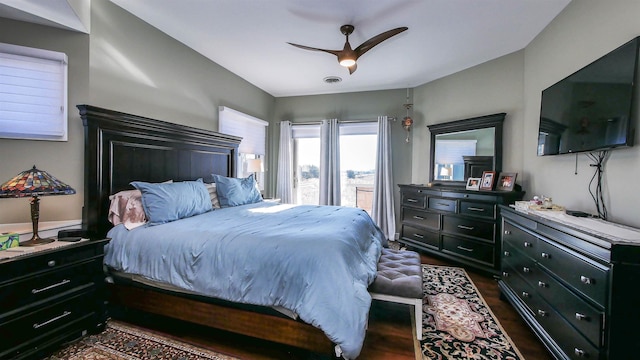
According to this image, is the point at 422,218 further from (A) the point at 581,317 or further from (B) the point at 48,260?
(B) the point at 48,260

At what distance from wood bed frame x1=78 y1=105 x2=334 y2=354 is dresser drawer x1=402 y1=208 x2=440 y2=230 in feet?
9.06

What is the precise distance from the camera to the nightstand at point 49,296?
1.61m

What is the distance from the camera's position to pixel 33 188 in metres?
1.74

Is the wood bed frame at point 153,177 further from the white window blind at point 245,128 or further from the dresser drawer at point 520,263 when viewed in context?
the dresser drawer at point 520,263

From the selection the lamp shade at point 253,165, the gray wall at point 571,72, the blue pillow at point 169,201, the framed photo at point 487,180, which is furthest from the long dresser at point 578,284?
the lamp shade at point 253,165

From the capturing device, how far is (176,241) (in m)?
2.02

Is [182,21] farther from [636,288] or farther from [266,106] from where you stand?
[636,288]

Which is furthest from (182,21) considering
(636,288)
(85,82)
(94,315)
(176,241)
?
(636,288)

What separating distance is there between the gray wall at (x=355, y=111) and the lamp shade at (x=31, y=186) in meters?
3.85

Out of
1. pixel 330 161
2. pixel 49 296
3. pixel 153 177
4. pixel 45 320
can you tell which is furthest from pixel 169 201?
pixel 330 161

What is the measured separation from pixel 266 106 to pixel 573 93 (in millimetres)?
4516

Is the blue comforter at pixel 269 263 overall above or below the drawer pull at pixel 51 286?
above

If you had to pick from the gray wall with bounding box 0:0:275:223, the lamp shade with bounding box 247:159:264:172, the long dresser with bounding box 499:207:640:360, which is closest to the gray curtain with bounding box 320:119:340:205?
the lamp shade with bounding box 247:159:264:172

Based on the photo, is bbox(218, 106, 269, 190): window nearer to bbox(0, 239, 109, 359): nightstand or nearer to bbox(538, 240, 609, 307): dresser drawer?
bbox(0, 239, 109, 359): nightstand
